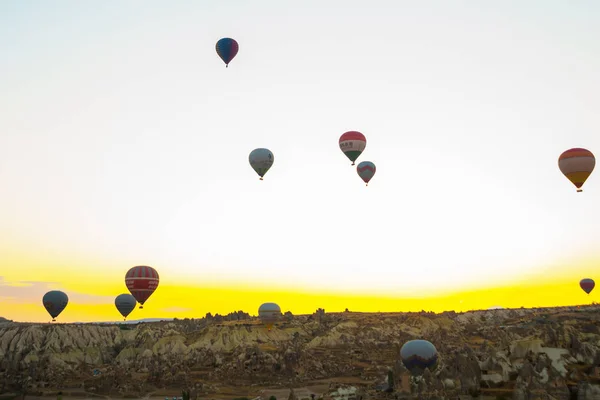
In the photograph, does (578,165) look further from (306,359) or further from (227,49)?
(306,359)

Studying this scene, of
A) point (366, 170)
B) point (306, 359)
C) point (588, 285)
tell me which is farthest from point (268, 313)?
point (588, 285)

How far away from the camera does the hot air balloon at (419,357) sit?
219 ft

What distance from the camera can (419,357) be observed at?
6669 centimetres

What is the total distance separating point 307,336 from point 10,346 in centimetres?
6469

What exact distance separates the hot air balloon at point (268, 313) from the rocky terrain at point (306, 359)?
256 centimetres

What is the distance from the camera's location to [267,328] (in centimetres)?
13400

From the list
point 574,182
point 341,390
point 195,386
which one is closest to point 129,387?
point 195,386

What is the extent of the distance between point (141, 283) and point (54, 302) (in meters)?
37.3

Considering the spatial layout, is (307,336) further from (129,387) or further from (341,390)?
(341,390)

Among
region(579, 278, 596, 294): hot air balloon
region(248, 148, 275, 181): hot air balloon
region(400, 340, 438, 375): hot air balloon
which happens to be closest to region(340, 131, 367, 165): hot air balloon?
region(248, 148, 275, 181): hot air balloon

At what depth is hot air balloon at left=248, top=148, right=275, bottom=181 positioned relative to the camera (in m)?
76.9

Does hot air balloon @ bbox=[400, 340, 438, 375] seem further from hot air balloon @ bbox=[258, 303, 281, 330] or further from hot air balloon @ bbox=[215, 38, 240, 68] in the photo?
hot air balloon @ bbox=[258, 303, 281, 330]

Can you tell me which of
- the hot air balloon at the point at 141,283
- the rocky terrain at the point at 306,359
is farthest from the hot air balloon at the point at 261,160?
the rocky terrain at the point at 306,359

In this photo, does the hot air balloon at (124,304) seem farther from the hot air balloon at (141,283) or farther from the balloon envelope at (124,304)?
the hot air balloon at (141,283)
